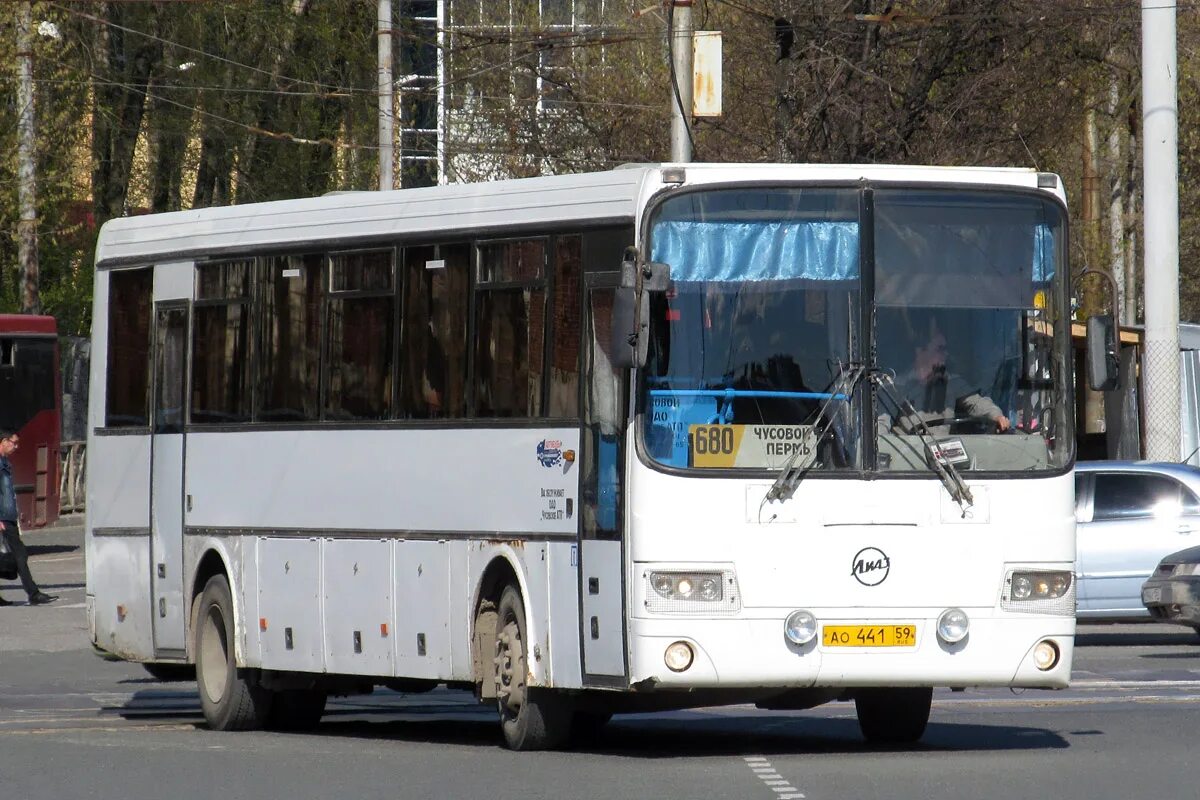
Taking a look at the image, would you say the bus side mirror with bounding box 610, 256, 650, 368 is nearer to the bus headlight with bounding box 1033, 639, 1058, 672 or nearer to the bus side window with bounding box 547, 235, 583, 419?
the bus side window with bounding box 547, 235, 583, 419

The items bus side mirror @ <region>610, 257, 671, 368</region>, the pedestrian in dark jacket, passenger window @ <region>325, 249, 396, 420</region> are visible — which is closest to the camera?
bus side mirror @ <region>610, 257, 671, 368</region>

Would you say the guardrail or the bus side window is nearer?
the bus side window

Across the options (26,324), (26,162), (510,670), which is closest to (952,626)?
(510,670)

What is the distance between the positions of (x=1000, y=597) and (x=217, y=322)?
5.96m

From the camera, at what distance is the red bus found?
33.6 m

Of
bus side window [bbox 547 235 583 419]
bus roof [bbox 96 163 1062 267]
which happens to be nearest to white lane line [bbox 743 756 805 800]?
bus side window [bbox 547 235 583 419]

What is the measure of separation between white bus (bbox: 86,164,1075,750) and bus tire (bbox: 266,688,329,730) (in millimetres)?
1581

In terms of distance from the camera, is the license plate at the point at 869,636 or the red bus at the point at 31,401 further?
the red bus at the point at 31,401

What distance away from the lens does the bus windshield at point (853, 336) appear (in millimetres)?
11438

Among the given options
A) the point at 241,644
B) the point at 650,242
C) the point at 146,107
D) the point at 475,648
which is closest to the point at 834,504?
the point at 650,242

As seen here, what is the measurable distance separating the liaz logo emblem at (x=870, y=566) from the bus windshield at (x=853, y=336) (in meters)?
0.41

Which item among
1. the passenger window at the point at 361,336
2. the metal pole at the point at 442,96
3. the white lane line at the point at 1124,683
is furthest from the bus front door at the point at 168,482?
the metal pole at the point at 442,96

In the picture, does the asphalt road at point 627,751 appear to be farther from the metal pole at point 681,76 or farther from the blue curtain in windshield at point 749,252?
the metal pole at point 681,76

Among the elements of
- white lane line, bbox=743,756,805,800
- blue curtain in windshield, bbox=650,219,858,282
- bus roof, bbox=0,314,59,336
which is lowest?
white lane line, bbox=743,756,805,800
